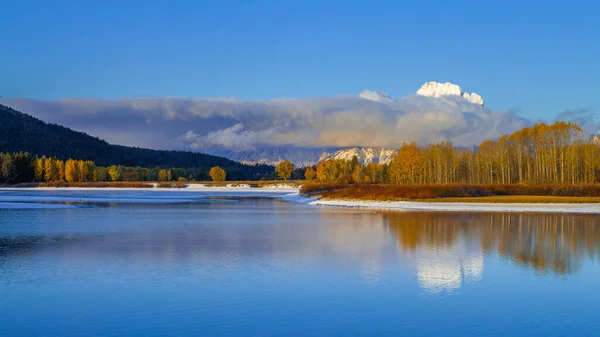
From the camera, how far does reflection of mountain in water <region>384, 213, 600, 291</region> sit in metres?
18.8

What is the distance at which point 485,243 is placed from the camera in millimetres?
25688

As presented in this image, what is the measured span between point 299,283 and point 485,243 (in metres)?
12.1

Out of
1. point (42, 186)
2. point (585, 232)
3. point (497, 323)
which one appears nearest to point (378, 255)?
point (497, 323)

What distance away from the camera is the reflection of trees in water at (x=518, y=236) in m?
21.6

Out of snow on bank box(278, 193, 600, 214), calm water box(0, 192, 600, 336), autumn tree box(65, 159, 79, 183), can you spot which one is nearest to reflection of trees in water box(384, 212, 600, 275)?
calm water box(0, 192, 600, 336)

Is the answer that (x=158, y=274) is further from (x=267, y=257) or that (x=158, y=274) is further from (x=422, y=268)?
(x=422, y=268)

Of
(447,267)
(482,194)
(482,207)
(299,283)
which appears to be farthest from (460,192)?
(299,283)

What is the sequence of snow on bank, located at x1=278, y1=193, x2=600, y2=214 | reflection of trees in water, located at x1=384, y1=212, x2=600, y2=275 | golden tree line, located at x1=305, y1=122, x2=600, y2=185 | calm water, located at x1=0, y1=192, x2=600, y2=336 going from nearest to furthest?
1. calm water, located at x1=0, y1=192, x2=600, y2=336
2. reflection of trees in water, located at x1=384, y1=212, x2=600, y2=275
3. snow on bank, located at x1=278, y1=193, x2=600, y2=214
4. golden tree line, located at x1=305, y1=122, x2=600, y2=185

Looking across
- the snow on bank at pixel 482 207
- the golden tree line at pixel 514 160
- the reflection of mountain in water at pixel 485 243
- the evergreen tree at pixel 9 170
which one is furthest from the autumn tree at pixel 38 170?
the reflection of mountain in water at pixel 485 243

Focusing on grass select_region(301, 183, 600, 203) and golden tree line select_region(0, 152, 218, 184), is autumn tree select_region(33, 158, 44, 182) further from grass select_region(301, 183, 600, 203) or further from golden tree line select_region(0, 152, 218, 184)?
grass select_region(301, 183, 600, 203)

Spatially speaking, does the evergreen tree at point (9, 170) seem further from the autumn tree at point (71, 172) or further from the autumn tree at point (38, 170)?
the autumn tree at point (71, 172)

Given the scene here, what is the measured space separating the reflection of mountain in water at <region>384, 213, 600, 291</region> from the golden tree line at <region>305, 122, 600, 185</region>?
6040cm

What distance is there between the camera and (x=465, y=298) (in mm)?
14641

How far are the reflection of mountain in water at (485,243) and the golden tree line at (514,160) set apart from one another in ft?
198
